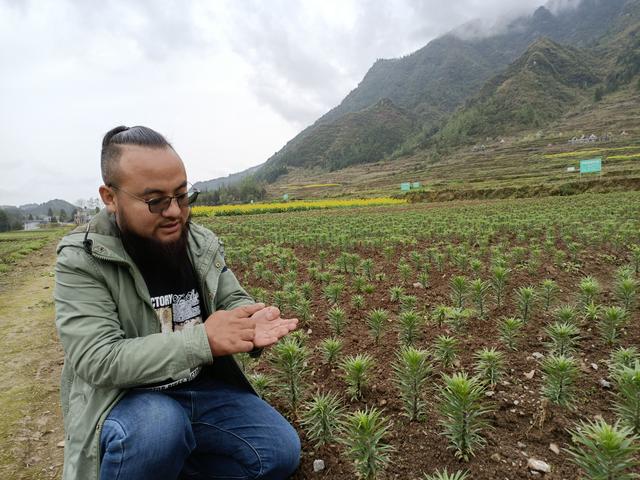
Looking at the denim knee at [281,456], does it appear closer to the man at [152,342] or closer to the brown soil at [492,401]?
the man at [152,342]

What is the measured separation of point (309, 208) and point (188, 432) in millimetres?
38951

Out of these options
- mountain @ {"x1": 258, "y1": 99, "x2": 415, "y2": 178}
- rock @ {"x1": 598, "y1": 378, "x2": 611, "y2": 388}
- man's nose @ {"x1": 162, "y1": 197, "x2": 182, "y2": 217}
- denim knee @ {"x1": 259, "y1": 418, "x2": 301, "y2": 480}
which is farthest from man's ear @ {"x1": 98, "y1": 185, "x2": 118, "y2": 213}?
mountain @ {"x1": 258, "y1": 99, "x2": 415, "y2": 178}

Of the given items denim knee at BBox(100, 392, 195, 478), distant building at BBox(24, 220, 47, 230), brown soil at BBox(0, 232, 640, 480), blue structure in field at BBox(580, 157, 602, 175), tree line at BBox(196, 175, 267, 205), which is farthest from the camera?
distant building at BBox(24, 220, 47, 230)

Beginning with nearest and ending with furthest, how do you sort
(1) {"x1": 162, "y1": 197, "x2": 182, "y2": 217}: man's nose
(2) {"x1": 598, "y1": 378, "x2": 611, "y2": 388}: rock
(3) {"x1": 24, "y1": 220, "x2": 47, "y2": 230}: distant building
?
(1) {"x1": 162, "y1": 197, "x2": 182, "y2": 217}: man's nose, (2) {"x1": 598, "y1": 378, "x2": 611, "y2": 388}: rock, (3) {"x1": 24, "y1": 220, "x2": 47, "y2": 230}: distant building

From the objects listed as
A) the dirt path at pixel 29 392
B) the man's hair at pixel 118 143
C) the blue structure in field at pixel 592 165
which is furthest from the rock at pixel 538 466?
the blue structure in field at pixel 592 165

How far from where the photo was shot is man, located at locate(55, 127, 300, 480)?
6.91ft

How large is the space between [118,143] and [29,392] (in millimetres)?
4049

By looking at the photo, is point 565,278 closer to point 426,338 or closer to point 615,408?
point 426,338

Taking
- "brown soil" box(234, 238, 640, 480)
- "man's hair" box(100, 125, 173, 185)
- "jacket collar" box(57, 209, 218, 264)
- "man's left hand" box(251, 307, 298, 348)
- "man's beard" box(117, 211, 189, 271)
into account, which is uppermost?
"man's hair" box(100, 125, 173, 185)

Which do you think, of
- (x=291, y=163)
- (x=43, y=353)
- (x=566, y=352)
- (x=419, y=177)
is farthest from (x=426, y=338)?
(x=291, y=163)

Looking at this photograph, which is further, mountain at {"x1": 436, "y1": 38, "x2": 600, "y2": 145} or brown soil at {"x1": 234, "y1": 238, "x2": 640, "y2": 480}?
mountain at {"x1": 436, "y1": 38, "x2": 600, "y2": 145}

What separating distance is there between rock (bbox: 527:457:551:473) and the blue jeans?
1.64 meters

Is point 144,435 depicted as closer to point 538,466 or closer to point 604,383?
point 538,466

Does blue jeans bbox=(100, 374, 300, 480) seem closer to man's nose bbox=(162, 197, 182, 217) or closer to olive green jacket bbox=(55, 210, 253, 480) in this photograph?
olive green jacket bbox=(55, 210, 253, 480)
